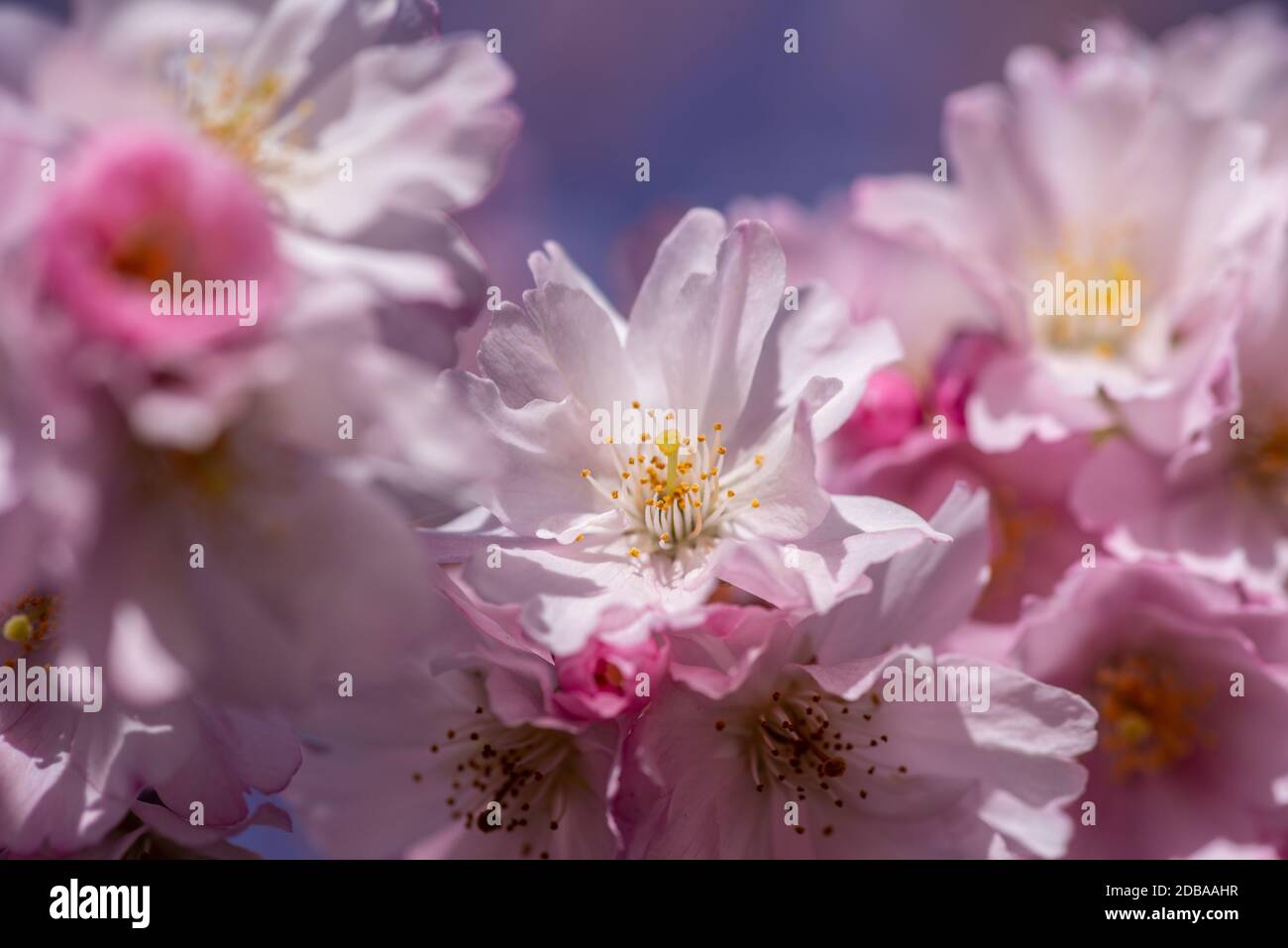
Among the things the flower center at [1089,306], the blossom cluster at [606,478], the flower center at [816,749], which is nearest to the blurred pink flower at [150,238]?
the blossom cluster at [606,478]

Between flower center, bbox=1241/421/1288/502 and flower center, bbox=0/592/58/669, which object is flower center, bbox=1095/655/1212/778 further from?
flower center, bbox=0/592/58/669

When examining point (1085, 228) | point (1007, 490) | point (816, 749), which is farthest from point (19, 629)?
point (1085, 228)

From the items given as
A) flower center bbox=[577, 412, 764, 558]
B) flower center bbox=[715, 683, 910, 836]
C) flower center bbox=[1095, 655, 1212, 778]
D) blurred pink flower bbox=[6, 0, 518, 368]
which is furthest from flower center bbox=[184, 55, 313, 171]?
flower center bbox=[1095, 655, 1212, 778]

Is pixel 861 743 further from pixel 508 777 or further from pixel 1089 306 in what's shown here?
pixel 1089 306

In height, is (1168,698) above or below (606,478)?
below

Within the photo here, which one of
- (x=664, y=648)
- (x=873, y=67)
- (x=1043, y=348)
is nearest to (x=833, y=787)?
(x=664, y=648)
